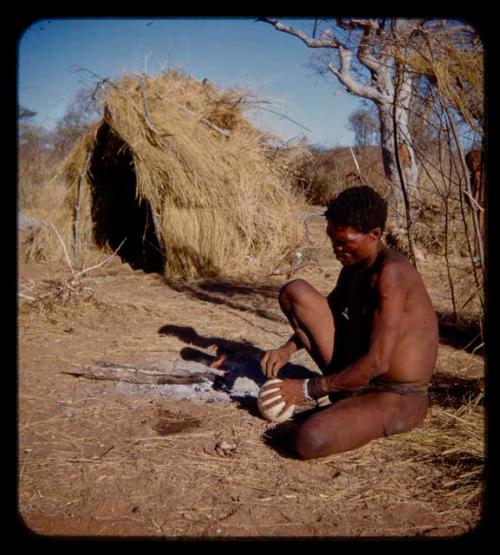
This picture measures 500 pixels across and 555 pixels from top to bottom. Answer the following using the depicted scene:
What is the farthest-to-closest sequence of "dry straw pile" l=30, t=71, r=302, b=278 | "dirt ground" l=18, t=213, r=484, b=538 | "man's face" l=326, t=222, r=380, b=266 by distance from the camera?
"dry straw pile" l=30, t=71, r=302, b=278 → "man's face" l=326, t=222, r=380, b=266 → "dirt ground" l=18, t=213, r=484, b=538

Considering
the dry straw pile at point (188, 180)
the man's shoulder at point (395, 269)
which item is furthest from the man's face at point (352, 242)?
the dry straw pile at point (188, 180)

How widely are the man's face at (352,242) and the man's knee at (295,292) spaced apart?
412 millimetres

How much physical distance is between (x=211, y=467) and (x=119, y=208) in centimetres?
777

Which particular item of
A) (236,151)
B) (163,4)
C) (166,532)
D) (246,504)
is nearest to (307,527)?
(246,504)

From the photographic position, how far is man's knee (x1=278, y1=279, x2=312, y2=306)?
3307mm

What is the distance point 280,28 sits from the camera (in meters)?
11.6

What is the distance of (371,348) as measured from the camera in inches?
107

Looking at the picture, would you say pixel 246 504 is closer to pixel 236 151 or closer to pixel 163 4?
pixel 163 4

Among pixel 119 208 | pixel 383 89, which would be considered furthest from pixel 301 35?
pixel 119 208

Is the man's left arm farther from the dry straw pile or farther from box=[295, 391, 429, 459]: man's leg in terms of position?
the dry straw pile

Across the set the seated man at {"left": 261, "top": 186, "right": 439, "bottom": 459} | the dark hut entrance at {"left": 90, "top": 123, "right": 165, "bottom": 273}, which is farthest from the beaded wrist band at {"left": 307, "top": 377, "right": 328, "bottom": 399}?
the dark hut entrance at {"left": 90, "top": 123, "right": 165, "bottom": 273}

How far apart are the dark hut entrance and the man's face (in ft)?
19.0

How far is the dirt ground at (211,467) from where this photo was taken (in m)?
2.26

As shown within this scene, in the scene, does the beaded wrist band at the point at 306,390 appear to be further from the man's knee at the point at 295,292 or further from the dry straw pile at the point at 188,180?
the dry straw pile at the point at 188,180
